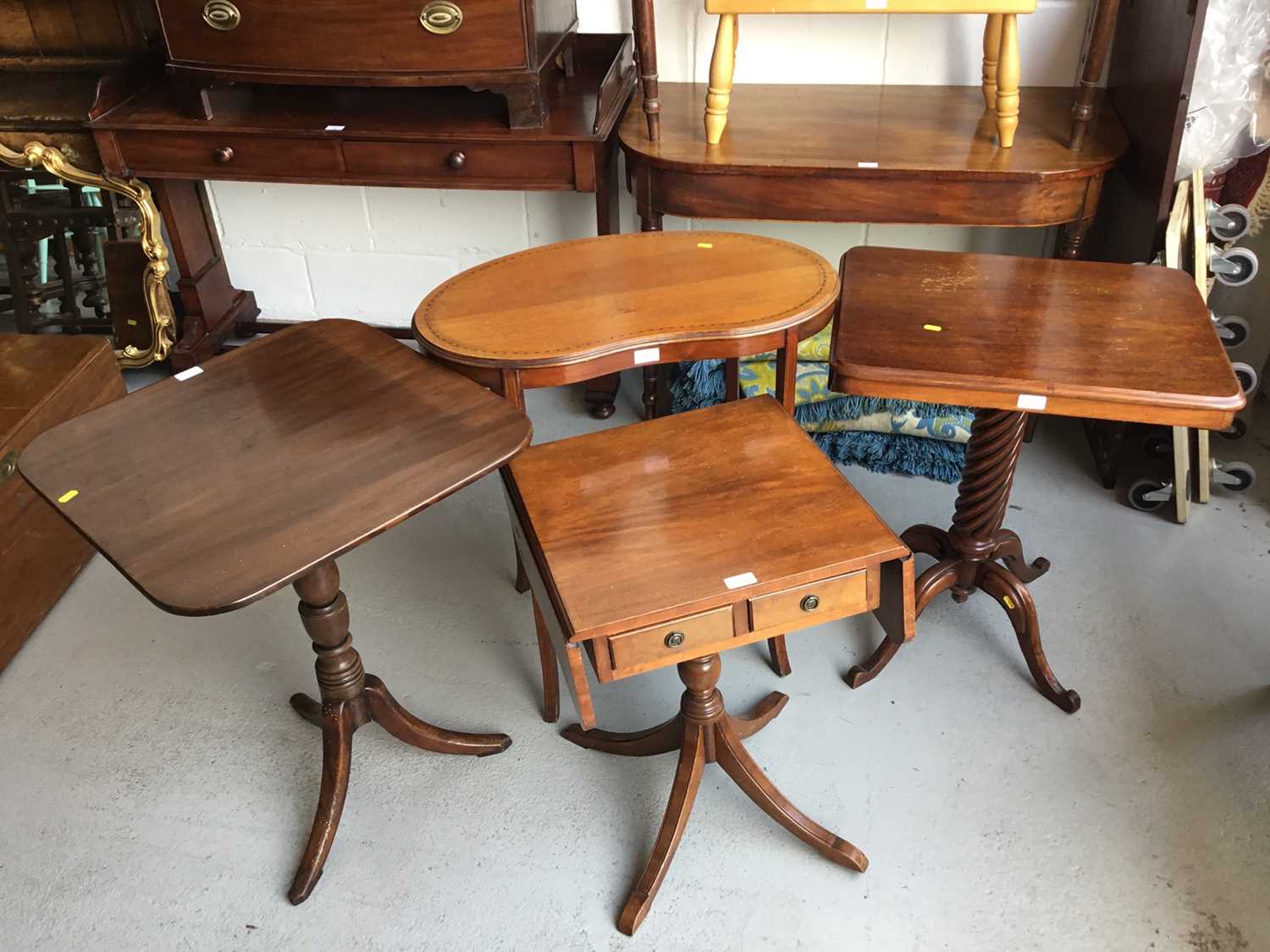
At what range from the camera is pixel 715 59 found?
238 cm

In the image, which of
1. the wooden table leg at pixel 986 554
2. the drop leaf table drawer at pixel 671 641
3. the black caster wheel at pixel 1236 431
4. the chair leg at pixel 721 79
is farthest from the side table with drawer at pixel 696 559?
the black caster wheel at pixel 1236 431

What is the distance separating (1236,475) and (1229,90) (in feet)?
2.98

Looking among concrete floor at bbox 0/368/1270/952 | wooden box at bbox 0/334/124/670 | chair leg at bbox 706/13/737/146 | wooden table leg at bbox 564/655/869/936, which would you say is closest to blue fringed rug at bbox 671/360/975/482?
concrete floor at bbox 0/368/1270/952

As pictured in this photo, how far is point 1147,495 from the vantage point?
2568 mm

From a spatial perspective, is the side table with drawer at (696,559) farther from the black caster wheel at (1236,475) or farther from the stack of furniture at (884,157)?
the black caster wheel at (1236,475)

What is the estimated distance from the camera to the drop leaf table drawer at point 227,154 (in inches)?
101

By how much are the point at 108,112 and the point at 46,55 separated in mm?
537

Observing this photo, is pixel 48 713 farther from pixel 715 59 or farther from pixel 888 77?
pixel 888 77

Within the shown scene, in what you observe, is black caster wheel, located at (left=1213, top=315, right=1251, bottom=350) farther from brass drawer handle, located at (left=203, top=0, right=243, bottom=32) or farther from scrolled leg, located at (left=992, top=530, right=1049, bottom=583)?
brass drawer handle, located at (left=203, top=0, right=243, bottom=32)

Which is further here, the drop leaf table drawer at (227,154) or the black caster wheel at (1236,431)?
the black caster wheel at (1236,431)

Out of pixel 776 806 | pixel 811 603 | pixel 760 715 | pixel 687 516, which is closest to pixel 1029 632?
pixel 760 715

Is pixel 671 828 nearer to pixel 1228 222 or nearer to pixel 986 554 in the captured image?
pixel 986 554

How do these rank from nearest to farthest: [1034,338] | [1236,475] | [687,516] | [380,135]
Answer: [687,516], [1034,338], [380,135], [1236,475]

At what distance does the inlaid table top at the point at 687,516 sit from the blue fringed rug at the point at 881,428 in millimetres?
966
